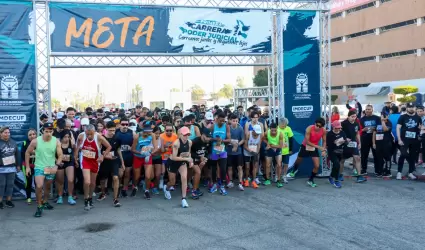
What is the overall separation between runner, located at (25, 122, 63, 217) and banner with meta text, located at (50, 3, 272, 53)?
2918 mm

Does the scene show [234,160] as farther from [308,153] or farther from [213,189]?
[308,153]

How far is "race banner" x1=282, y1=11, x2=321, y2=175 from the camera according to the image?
12.3 m

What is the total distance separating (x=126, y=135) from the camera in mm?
9750

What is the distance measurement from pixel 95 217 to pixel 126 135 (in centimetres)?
222

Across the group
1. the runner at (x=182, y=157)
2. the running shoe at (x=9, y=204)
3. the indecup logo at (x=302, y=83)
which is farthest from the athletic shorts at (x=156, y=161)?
the indecup logo at (x=302, y=83)

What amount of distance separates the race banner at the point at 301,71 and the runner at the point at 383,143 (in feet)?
5.67

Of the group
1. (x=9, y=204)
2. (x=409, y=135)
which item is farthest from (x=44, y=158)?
(x=409, y=135)

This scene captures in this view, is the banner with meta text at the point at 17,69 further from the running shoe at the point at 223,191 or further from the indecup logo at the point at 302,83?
the indecup logo at the point at 302,83

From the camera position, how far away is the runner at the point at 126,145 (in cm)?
970

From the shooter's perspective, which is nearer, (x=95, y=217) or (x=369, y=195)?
(x=95, y=217)

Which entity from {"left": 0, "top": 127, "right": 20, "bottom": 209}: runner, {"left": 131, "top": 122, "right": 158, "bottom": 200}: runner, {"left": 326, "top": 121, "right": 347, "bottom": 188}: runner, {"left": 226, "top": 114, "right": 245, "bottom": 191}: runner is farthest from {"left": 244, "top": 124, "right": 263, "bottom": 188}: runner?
{"left": 0, "top": 127, "right": 20, "bottom": 209}: runner

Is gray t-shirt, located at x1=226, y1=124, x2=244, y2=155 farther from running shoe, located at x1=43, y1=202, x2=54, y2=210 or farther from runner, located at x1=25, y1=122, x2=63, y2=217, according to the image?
running shoe, located at x1=43, y1=202, x2=54, y2=210

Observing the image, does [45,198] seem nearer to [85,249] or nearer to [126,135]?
[126,135]

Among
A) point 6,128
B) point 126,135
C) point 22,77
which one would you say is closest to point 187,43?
point 126,135
